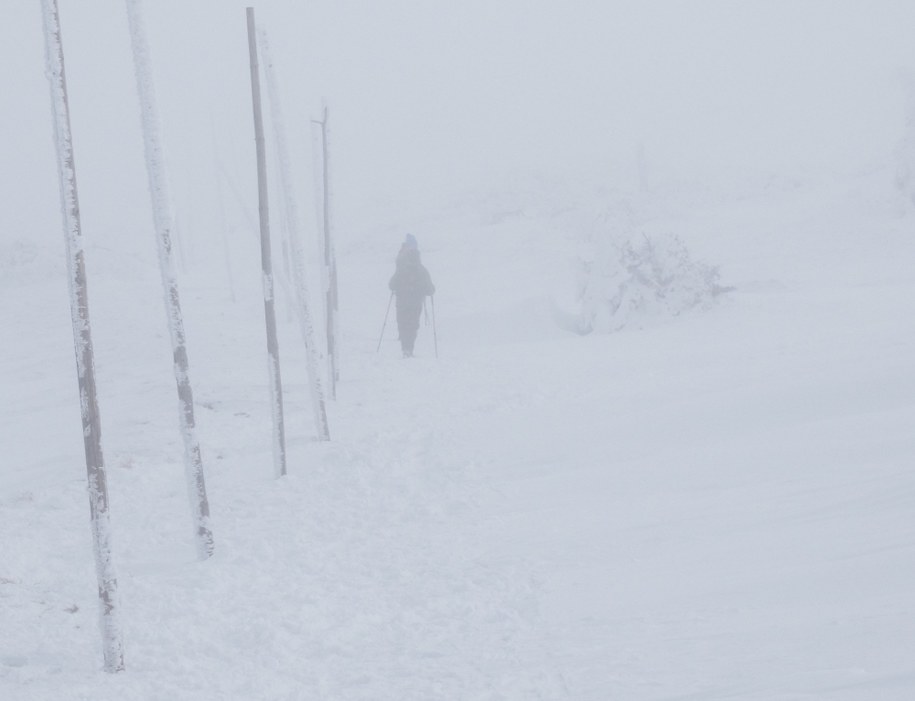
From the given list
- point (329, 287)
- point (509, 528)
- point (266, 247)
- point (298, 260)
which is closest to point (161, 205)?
point (266, 247)

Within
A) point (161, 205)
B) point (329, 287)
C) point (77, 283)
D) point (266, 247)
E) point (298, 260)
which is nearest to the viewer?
point (77, 283)

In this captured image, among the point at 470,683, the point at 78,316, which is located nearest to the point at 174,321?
the point at 78,316

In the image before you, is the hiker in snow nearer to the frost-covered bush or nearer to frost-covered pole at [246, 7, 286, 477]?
the frost-covered bush

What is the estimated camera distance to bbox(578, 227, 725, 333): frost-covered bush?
17078 mm

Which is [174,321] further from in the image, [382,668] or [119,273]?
[119,273]

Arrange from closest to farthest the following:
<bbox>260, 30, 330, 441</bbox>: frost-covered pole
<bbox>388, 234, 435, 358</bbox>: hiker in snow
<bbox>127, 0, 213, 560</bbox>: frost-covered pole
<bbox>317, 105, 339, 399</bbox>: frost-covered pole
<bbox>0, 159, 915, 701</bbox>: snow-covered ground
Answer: <bbox>0, 159, 915, 701</bbox>: snow-covered ground < <bbox>127, 0, 213, 560</bbox>: frost-covered pole < <bbox>260, 30, 330, 441</bbox>: frost-covered pole < <bbox>317, 105, 339, 399</bbox>: frost-covered pole < <bbox>388, 234, 435, 358</bbox>: hiker in snow

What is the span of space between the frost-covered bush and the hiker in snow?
402cm

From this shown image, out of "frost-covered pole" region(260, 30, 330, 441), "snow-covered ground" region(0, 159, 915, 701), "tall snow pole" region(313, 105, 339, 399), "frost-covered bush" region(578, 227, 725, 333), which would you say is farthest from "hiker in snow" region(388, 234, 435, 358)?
"frost-covered pole" region(260, 30, 330, 441)

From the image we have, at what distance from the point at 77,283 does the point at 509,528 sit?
3.22m

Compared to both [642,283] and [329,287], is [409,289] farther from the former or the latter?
[642,283]

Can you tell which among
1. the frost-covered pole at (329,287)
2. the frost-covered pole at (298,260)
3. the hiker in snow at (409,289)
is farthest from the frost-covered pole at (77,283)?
the hiker in snow at (409,289)

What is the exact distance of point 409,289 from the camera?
16.0m

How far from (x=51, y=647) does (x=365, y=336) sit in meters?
16.3

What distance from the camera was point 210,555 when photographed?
18.8 ft
